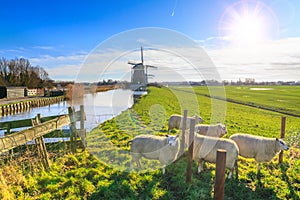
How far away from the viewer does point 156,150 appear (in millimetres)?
6738

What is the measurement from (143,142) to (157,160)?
0.98m

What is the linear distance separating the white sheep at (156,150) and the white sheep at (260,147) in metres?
2.27

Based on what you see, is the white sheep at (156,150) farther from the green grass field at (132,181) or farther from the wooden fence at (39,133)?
the wooden fence at (39,133)

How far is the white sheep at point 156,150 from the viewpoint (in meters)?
6.65

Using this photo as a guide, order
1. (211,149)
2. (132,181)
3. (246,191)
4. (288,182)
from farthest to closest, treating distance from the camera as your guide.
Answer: (211,149) → (288,182) → (132,181) → (246,191)

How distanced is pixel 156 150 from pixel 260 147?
3.40 meters

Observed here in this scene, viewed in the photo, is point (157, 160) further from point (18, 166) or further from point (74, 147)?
point (18, 166)

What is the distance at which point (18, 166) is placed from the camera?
603cm

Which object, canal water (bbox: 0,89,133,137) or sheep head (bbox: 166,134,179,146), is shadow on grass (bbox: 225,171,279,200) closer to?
sheep head (bbox: 166,134,179,146)

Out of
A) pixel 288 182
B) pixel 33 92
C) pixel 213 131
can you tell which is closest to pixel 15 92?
pixel 33 92

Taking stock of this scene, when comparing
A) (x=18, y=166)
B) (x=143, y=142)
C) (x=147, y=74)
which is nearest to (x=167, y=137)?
(x=143, y=142)

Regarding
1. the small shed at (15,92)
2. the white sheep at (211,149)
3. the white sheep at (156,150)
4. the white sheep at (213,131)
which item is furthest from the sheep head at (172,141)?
the small shed at (15,92)

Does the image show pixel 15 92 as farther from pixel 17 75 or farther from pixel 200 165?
pixel 200 165

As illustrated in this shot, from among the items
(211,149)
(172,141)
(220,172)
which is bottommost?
(211,149)
